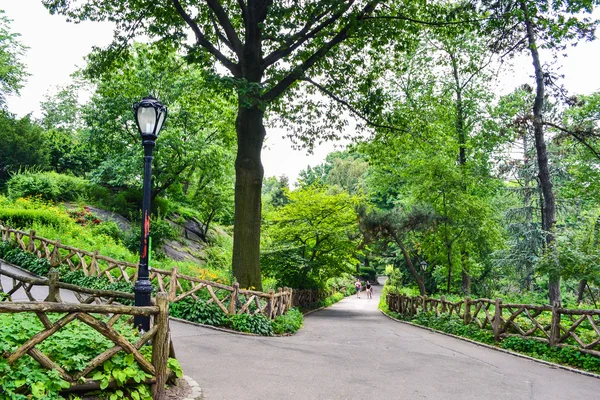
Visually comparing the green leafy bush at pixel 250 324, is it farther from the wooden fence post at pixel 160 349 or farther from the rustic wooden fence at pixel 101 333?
the wooden fence post at pixel 160 349

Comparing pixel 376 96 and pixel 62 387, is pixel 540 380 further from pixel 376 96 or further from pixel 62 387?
pixel 376 96

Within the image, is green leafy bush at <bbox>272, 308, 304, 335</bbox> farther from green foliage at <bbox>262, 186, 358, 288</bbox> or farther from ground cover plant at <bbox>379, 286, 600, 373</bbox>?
green foliage at <bbox>262, 186, 358, 288</bbox>

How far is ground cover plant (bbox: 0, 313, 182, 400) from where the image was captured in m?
4.07

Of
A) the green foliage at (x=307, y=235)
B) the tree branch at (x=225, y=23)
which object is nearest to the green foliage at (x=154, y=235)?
the green foliage at (x=307, y=235)

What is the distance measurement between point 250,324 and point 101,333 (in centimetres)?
750

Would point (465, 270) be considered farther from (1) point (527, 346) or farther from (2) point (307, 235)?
(1) point (527, 346)

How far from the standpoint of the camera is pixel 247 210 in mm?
13641

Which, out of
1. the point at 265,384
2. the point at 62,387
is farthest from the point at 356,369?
the point at 62,387

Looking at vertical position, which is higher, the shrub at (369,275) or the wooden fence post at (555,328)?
the wooden fence post at (555,328)

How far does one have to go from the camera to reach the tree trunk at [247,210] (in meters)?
13.6

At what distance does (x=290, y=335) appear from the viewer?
1298 centimetres

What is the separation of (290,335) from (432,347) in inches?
163

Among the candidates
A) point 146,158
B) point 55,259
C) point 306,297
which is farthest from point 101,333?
point 306,297

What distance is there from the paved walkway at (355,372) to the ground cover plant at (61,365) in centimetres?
134
